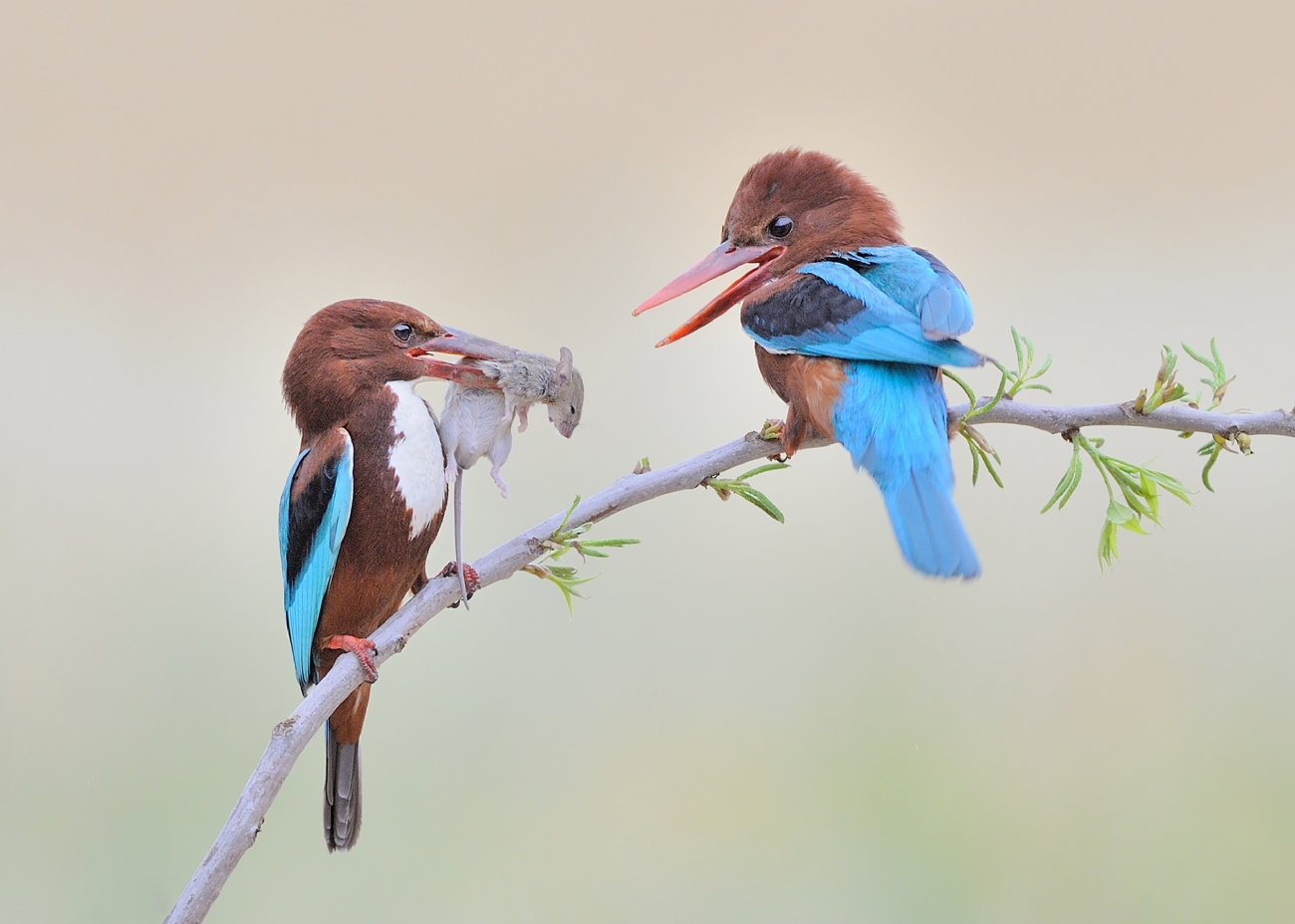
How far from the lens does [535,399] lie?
1223mm

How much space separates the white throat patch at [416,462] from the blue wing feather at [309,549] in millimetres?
53

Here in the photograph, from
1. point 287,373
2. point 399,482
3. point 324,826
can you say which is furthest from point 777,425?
point 324,826

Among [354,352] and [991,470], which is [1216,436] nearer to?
[991,470]

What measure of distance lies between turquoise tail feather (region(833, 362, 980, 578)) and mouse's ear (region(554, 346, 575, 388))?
298 millimetres

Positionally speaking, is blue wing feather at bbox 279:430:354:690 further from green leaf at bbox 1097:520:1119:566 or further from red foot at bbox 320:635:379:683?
green leaf at bbox 1097:520:1119:566

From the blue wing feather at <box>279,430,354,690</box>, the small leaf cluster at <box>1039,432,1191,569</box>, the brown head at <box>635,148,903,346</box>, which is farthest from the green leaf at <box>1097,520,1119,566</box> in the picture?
the blue wing feather at <box>279,430,354,690</box>

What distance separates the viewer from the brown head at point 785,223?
56.3 inches

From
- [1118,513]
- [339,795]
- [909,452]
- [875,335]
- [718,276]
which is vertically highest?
[718,276]

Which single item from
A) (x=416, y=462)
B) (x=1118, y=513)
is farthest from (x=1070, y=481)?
(x=416, y=462)

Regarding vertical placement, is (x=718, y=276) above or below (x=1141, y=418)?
above

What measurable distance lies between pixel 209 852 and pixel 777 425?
0.73 m

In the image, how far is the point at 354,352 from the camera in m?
1.26

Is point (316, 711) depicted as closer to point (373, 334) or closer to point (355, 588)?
point (355, 588)

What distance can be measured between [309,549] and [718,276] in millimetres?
598
